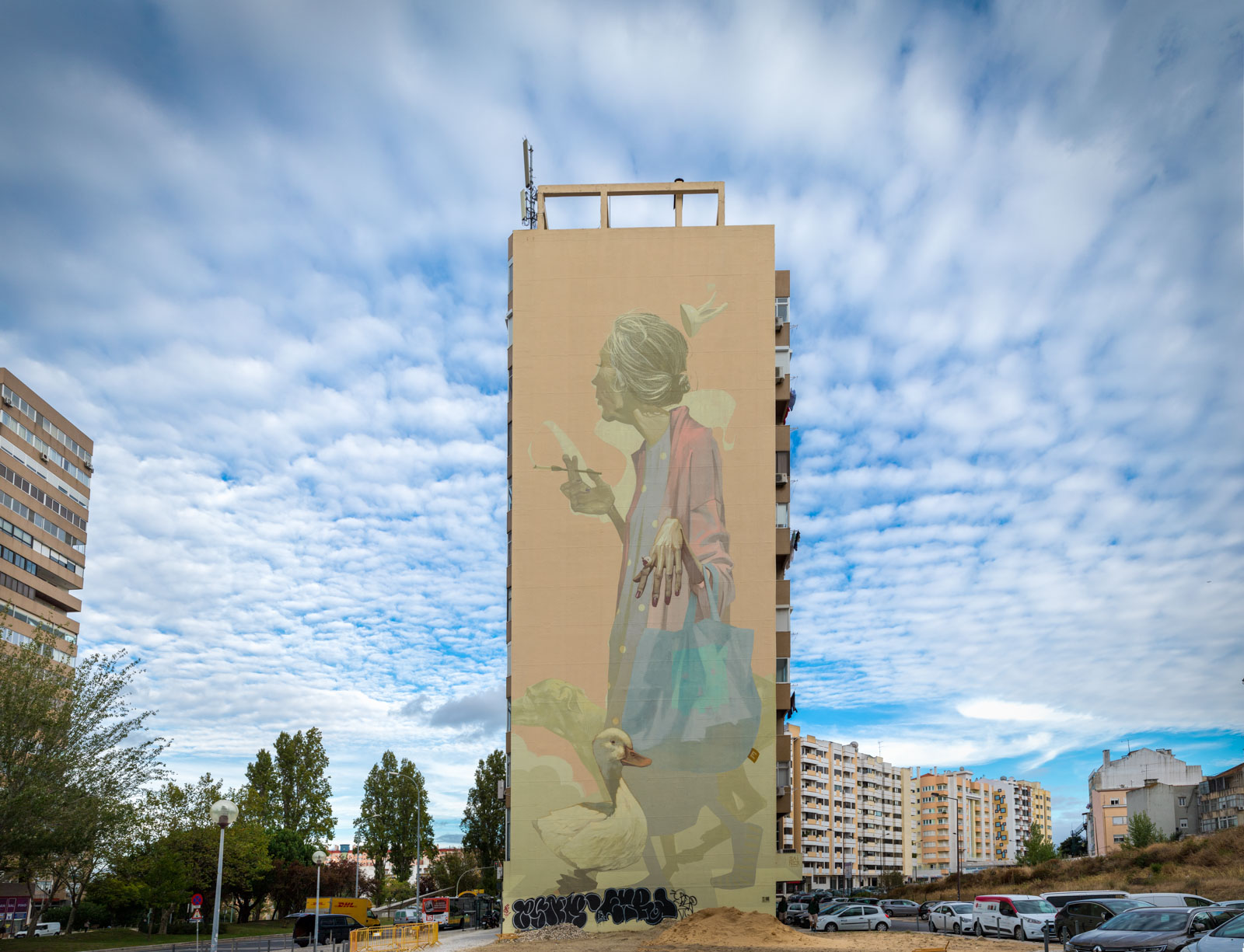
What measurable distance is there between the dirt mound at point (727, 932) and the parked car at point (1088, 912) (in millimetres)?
9938

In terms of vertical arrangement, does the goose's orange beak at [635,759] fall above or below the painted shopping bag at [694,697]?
below

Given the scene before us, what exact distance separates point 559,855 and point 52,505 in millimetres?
66613

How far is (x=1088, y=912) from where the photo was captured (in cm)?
3816

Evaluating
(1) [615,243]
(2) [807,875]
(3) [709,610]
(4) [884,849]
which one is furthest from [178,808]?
(4) [884,849]

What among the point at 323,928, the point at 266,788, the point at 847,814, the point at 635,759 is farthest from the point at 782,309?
the point at 847,814

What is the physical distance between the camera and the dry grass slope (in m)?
64.8

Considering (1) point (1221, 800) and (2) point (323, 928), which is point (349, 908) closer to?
(2) point (323, 928)

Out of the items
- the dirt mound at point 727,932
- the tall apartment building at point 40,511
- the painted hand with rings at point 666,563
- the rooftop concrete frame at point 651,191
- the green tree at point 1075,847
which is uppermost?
the rooftop concrete frame at point 651,191

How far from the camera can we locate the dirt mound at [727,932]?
42719 mm

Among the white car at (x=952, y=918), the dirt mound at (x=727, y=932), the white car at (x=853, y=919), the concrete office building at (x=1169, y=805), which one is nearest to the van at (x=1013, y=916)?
the white car at (x=952, y=918)

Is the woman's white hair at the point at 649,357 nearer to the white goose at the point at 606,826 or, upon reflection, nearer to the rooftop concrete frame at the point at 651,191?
the rooftop concrete frame at the point at 651,191

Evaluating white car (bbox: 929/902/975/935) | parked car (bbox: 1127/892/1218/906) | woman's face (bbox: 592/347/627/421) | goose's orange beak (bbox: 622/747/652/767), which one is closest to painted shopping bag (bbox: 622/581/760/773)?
goose's orange beak (bbox: 622/747/652/767)

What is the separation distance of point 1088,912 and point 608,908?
2445cm

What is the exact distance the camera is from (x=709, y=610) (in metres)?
56.7
